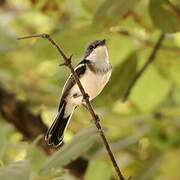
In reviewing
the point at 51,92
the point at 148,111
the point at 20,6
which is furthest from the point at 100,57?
the point at 20,6

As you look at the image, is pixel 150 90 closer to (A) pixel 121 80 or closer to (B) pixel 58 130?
(A) pixel 121 80

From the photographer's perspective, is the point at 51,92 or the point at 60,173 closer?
the point at 60,173

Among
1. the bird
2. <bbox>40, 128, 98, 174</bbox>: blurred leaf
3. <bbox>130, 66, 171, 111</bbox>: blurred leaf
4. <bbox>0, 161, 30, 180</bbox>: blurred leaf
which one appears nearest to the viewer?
<bbox>0, 161, 30, 180</bbox>: blurred leaf

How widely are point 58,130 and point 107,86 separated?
0.42 metres

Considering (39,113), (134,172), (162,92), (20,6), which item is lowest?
(134,172)

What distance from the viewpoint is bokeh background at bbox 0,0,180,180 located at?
4.13ft

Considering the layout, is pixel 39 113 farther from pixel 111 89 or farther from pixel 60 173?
pixel 60 173

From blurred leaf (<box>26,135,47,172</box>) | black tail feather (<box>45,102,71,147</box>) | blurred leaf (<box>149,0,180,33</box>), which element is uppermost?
blurred leaf (<box>149,0,180,33</box>)

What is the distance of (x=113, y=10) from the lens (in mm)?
1198

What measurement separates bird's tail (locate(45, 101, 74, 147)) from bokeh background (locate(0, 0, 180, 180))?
0.31ft

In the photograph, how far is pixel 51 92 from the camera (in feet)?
5.79

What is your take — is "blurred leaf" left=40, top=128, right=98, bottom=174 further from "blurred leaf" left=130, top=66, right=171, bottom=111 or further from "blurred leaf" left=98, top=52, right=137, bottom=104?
"blurred leaf" left=130, top=66, right=171, bottom=111

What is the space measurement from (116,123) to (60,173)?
547mm

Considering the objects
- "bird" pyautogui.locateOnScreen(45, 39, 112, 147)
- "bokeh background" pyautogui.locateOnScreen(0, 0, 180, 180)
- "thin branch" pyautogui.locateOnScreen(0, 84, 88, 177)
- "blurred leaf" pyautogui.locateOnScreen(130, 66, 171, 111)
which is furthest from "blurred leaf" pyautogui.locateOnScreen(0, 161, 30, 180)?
"blurred leaf" pyautogui.locateOnScreen(130, 66, 171, 111)
